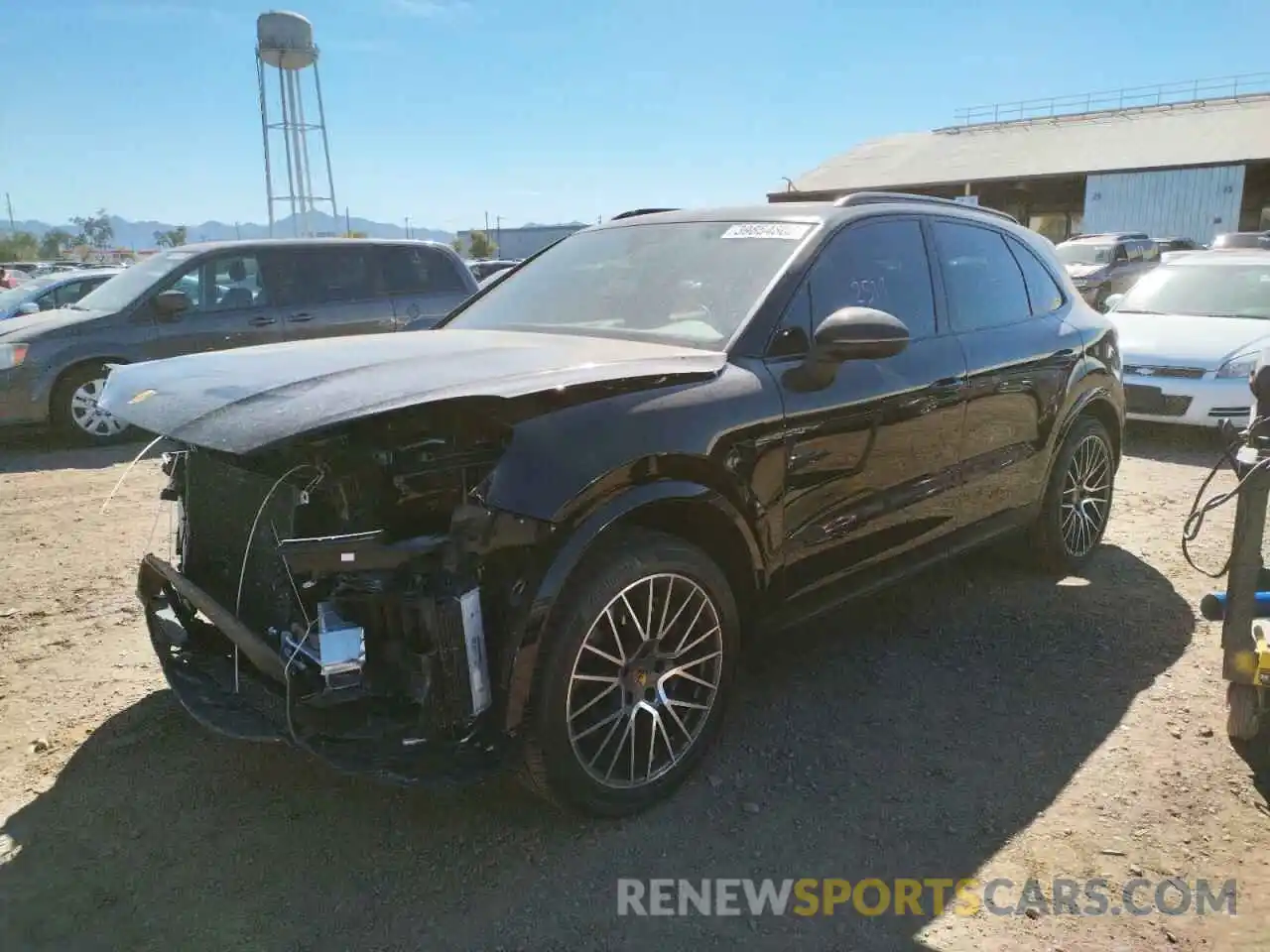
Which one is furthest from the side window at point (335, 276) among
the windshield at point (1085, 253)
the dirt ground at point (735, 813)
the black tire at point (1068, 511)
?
the windshield at point (1085, 253)

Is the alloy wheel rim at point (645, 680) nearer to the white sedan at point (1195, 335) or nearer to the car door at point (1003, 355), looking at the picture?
the car door at point (1003, 355)

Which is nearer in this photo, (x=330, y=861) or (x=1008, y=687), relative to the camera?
(x=330, y=861)

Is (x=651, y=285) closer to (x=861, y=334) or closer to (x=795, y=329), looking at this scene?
(x=795, y=329)

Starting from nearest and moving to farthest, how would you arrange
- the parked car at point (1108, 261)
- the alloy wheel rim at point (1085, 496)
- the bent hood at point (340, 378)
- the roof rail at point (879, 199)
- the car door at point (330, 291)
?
1. the bent hood at point (340, 378)
2. the roof rail at point (879, 199)
3. the alloy wheel rim at point (1085, 496)
4. the car door at point (330, 291)
5. the parked car at point (1108, 261)

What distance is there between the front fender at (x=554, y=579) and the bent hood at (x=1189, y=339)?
6.92 m

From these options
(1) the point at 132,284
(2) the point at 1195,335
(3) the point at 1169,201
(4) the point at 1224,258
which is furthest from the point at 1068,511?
(3) the point at 1169,201

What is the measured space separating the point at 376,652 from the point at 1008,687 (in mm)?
2623

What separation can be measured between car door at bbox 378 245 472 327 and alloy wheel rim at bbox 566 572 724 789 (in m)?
6.97

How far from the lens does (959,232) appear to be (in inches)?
168

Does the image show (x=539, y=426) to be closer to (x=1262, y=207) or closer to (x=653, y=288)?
(x=653, y=288)

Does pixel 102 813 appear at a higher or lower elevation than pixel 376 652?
lower

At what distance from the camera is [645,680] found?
9.55 feet

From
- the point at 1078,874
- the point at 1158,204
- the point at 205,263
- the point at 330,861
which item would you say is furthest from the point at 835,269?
the point at 1158,204

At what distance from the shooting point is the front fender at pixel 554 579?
253cm
